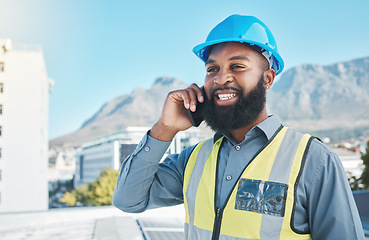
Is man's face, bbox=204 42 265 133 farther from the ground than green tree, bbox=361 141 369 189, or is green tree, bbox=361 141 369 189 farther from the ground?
man's face, bbox=204 42 265 133

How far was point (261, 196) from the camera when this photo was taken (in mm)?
905

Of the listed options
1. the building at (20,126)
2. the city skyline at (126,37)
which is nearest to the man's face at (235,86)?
the building at (20,126)

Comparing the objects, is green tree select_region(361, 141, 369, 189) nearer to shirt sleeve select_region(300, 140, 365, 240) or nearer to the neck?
the neck

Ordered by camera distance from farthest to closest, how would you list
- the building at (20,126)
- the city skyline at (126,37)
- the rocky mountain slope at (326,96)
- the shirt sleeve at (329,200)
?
1. the city skyline at (126,37)
2. the rocky mountain slope at (326,96)
3. the building at (20,126)
4. the shirt sleeve at (329,200)

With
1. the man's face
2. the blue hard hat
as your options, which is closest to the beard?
the man's face

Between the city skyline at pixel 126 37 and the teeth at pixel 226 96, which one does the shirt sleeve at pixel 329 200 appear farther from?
the city skyline at pixel 126 37

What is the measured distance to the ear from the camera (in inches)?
44.4

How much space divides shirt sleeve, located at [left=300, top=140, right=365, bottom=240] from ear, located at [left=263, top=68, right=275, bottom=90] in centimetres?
33

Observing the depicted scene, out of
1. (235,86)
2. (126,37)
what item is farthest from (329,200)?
(126,37)

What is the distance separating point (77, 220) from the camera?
6.21 m

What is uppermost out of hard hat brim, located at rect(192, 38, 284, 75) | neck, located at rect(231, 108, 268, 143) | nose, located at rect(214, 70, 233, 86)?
hard hat brim, located at rect(192, 38, 284, 75)

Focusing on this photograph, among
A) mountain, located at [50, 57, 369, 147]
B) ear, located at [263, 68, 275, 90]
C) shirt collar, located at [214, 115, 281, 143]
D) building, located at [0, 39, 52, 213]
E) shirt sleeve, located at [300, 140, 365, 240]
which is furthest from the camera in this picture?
mountain, located at [50, 57, 369, 147]

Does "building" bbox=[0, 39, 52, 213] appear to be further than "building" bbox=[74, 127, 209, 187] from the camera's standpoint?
No

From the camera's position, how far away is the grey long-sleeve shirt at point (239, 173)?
0.82 meters
